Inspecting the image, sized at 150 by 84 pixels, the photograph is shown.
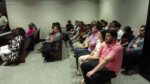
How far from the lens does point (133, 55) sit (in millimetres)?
3111

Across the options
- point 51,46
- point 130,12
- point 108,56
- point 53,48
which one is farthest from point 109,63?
point 130,12

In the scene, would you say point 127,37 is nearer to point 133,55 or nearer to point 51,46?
point 133,55

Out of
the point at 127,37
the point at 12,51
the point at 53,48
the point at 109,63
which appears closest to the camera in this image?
the point at 109,63

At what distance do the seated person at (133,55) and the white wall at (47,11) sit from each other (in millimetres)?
5161

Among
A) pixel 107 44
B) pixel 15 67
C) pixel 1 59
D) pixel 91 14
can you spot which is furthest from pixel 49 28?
pixel 107 44

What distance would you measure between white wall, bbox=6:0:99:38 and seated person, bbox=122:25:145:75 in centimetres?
516

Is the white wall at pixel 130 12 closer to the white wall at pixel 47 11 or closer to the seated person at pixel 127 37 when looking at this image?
the seated person at pixel 127 37

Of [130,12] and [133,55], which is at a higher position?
[130,12]

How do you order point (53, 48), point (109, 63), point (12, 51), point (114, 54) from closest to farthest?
point (114, 54), point (109, 63), point (12, 51), point (53, 48)

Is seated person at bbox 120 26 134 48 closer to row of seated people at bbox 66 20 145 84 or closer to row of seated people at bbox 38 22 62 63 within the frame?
row of seated people at bbox 66 20 145 84

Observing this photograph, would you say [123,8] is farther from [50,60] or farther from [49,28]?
[49,28]

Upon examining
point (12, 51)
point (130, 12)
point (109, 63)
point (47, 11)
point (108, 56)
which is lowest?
point (12, 51)

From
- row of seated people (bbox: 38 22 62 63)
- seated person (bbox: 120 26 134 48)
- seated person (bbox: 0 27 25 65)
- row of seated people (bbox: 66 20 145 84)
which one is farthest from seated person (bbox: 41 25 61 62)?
seated person (bbox: 120 26 134 48)

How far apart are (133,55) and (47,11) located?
578 centimetres
